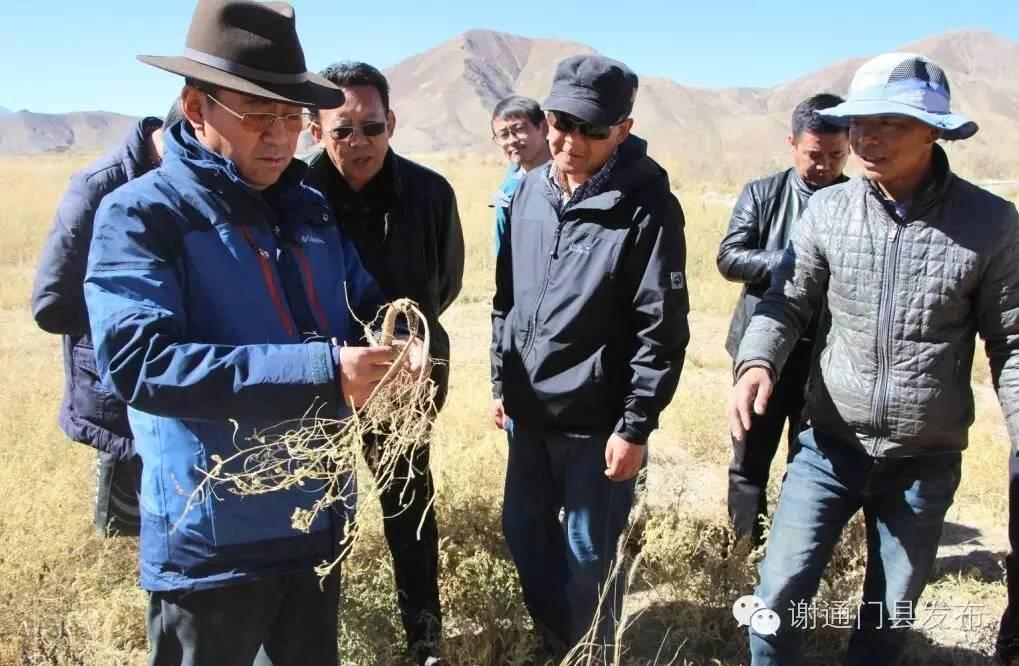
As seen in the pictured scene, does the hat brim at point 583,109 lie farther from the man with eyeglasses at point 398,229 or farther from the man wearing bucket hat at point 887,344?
the man wearing bucket hat at point 887,344

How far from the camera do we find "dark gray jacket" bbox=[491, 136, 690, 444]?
8.18ft

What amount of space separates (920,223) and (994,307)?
31 centimetres

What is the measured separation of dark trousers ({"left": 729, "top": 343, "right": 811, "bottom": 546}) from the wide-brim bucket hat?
1280mm

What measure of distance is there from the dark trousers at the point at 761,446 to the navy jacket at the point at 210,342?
2147 mm

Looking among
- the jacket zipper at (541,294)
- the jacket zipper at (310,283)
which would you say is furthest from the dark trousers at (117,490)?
the jacket zipper at (541,294)

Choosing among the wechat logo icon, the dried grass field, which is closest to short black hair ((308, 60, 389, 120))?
the dried grass field

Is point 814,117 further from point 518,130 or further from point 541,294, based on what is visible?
point 518,130

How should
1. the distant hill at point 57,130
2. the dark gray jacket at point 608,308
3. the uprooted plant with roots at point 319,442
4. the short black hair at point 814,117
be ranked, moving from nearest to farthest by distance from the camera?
the uprooted plant with roots at point 319,442 → the dark gray jacket at point 608,308 → the short black hair at point 814,117 → the distant hill at point 57,130

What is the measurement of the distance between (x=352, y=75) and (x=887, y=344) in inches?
74.6

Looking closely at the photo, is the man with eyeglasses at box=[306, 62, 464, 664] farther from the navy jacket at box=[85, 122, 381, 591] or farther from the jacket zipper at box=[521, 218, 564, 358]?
the navy jacket at box=[85, 122, 381, 591]

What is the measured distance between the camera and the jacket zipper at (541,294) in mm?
2611

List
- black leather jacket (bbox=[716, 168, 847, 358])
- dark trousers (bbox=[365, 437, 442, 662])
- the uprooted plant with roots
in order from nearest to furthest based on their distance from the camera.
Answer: the uprooted plant with roots, dark trousers (bbox=[365, 437, 442, 662]), black leather jacket (bbox=[716, 168, 847, 358])

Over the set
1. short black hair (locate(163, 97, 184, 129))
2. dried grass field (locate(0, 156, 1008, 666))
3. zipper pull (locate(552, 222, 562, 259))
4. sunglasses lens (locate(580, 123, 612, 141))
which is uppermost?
sunglasses lens (locate(580, 123, 612, 141))

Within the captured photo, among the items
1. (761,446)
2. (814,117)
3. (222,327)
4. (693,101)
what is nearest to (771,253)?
(814,117)
